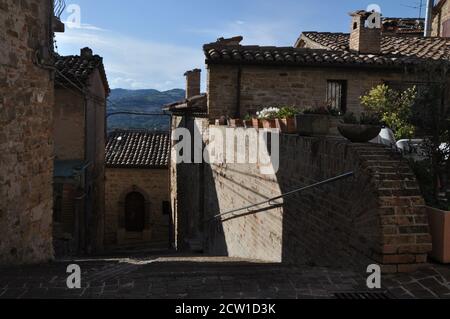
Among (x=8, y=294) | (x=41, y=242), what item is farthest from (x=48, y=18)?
(x=8, y=294)

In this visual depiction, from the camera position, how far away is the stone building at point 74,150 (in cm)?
1293

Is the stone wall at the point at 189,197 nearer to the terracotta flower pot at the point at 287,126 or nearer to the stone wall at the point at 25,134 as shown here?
the terracotta flower pot at the point at 287,126

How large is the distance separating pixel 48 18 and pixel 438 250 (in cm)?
679

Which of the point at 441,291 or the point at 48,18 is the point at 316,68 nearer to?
the point at 48,18

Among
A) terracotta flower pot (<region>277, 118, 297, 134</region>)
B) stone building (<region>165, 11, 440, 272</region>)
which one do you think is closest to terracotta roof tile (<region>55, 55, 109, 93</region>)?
stone building (<region>165, 11, 440, 272</region>)

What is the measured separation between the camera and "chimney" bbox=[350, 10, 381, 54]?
48.4 ft

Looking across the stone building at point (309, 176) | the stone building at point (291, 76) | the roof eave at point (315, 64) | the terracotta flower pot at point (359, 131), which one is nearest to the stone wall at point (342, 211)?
the stone building at point (309, 176)

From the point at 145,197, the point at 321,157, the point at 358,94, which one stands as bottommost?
the point at 145,197

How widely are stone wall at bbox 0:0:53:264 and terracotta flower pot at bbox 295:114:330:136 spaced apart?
398 centimetres

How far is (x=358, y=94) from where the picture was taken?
13.6m

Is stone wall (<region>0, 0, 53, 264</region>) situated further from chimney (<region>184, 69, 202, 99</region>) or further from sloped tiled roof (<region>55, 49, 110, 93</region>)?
chimney (<region>184, 69, 202, 99</region>)

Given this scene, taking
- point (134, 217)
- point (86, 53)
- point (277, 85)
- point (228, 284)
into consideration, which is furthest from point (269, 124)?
point (134, 217)

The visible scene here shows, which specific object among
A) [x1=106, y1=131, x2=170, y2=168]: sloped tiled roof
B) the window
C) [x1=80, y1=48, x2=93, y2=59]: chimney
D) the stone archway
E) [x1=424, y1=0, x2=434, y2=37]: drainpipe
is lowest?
the stone archway
